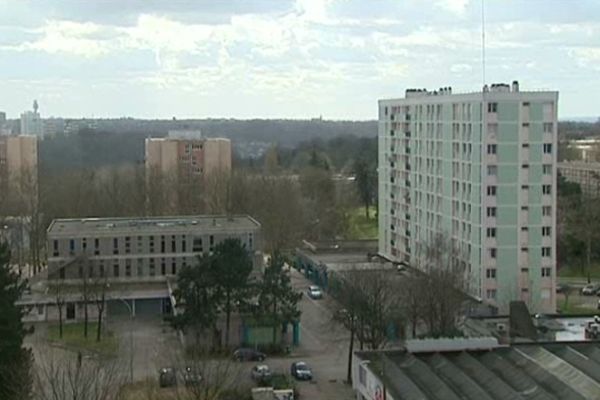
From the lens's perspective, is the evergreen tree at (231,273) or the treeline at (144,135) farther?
the treeline at (144,135)

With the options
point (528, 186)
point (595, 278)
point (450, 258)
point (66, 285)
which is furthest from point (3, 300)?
point (595, 278)

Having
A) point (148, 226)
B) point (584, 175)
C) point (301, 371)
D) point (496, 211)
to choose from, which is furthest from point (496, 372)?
point (584, 175)

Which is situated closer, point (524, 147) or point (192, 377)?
point (192, 377)

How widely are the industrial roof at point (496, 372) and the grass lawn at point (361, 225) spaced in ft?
75.1

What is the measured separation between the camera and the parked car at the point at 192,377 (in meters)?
13.4

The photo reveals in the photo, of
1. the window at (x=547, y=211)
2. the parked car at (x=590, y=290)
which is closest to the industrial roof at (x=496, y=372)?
the window at (x=547, y=211)

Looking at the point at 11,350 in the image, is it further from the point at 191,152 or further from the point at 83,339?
the point at 191,152

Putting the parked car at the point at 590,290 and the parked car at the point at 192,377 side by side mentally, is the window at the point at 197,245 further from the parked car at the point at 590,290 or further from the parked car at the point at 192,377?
the parked car at the point at 590,290

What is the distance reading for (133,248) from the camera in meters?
24.5

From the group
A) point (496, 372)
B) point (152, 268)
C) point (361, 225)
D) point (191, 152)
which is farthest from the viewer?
point (191, 152)

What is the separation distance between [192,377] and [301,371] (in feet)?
12.1

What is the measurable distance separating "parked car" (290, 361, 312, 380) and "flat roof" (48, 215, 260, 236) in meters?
8.08

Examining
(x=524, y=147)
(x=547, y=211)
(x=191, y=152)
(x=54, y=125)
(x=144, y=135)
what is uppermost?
(x=54, y=125)

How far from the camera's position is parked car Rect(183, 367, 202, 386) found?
13353 mm
